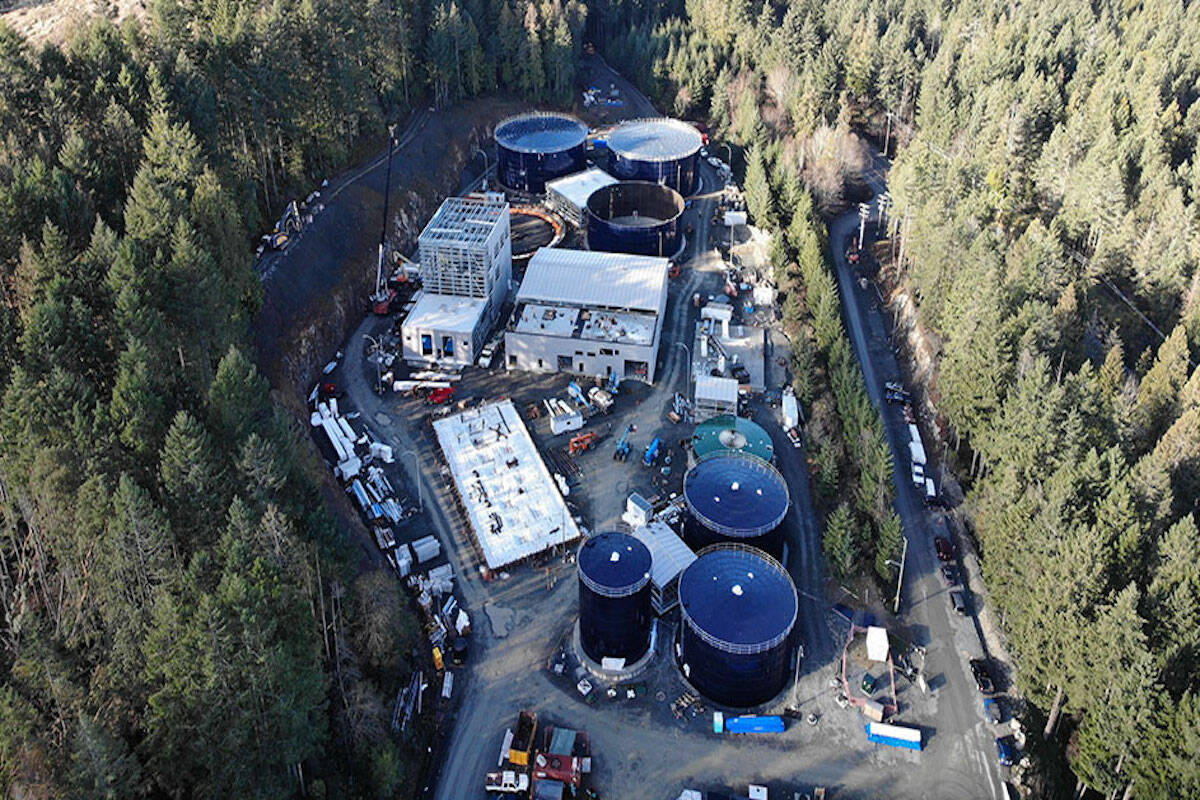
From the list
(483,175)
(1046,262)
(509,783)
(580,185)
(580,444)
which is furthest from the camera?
(483,175)

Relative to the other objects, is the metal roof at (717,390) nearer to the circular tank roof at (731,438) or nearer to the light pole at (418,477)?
the circular tank roof at (731,438)

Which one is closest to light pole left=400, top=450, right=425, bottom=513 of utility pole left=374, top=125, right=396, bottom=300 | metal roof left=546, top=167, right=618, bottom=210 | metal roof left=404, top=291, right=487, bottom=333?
metal roof left=404, top=291, right=487, bottom=333

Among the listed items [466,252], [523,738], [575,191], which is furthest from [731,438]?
[575,191]

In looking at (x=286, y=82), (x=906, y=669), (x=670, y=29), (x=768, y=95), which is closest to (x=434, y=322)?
(x=286, y=82)

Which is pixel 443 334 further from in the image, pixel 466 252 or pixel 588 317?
pixel 588 317

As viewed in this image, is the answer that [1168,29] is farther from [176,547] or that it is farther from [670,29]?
[176,547]

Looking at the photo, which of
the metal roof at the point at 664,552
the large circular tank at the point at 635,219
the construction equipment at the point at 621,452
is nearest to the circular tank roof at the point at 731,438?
the construction equipment at the point at 621,452

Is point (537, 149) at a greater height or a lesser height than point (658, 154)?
greater
